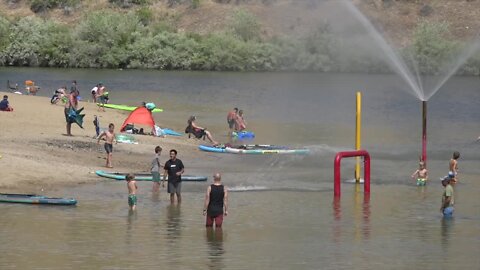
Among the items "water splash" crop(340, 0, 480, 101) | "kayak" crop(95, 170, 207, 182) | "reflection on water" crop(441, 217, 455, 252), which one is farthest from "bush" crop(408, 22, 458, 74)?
"reflection on water" crop(441, 217, 455, 252)

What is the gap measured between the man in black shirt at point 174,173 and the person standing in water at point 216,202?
3.42 meters

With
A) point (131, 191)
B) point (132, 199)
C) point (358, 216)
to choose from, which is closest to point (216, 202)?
point (131, 191)

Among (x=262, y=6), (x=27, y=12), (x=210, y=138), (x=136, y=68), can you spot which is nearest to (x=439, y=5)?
(x=262, y=6)

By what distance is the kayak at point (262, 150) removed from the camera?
4234 cm

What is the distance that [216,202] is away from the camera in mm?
25062

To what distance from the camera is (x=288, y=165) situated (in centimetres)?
3953

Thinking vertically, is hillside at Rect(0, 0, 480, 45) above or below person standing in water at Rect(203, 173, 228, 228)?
above

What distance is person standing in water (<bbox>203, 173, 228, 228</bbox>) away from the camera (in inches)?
966

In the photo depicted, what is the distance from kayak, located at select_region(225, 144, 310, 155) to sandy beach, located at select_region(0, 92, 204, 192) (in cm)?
142

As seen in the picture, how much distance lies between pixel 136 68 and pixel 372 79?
22543mm

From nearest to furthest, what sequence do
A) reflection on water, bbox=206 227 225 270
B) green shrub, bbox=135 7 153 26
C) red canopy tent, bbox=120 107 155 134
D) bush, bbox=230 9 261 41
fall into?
reflection on water, bbox=206 227 225 270 < red canopy tent, bbox=120 107 155 134 < bush, bbox=230 9 261 41 < green shrub, bbox=135 7 153 26

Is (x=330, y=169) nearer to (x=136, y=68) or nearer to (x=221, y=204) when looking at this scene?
(x=221, y=204)

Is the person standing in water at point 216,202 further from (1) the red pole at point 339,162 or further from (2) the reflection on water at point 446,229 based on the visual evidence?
(1) the red pole at point 339,162

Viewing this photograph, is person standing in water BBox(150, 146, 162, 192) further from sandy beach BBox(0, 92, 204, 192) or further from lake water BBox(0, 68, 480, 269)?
sandy beach BBox(0, 92, 204, 192)
